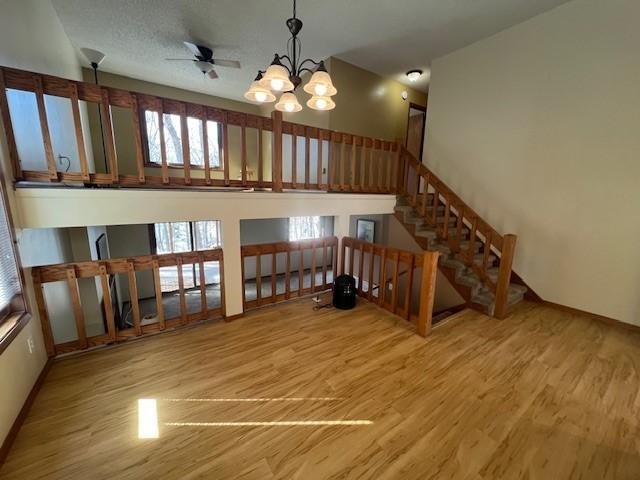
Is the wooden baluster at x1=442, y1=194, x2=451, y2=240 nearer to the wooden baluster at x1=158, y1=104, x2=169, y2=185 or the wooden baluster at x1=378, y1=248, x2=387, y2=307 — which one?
the wooden baluster at x1=378, y1=248, x2=387, y2=307

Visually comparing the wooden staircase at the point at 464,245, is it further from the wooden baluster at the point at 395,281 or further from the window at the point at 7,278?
the window at the point at 7,278

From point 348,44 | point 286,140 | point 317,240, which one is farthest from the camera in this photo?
point 286,140

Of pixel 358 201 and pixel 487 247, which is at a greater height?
pixel 358 201

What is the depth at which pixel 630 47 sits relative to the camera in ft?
9.57

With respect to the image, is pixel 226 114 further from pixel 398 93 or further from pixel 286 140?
pixel 398 93

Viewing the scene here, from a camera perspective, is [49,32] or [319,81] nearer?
[319,81]

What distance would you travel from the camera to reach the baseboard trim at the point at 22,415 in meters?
1.52

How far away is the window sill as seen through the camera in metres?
1.64

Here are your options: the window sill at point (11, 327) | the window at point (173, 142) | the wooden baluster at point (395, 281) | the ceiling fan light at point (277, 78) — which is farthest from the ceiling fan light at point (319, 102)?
the window at point (173, 142)

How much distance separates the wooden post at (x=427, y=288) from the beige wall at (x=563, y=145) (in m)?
2.24

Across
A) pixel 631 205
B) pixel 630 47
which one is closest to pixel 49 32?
pixel 630 47

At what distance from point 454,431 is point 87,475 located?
7.33 ft

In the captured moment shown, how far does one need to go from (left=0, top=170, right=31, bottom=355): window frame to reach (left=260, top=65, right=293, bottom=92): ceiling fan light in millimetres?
2037

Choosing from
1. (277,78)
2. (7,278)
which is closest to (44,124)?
(7,278)
